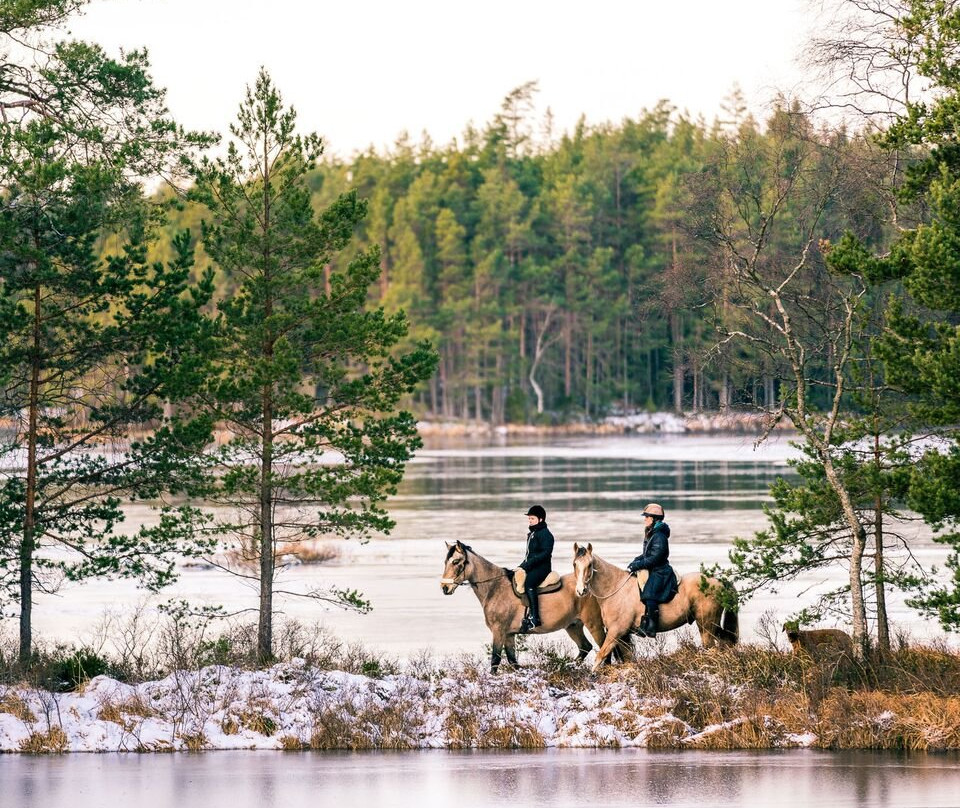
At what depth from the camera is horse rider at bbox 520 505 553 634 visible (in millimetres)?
18984

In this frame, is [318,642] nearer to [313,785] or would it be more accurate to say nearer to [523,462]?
[313,785]

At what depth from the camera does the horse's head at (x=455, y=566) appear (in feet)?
61.2

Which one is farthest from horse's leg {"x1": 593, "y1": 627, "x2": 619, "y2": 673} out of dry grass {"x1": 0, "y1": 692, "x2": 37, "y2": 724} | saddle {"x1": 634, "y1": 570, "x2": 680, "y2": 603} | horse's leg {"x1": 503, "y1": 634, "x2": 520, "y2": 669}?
dry grass {"x1": 0, "y1": 692, "x2": 37, "y2": 724}

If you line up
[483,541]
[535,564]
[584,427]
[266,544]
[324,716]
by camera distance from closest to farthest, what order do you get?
[324,716]
[535,564]
[266,544]
[483,541]
[584,427]

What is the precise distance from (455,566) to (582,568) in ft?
5.33

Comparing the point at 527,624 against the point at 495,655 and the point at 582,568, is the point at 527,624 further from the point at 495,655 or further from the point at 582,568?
the point at 582,568

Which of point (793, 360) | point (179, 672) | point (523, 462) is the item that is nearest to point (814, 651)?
point (793, 360)

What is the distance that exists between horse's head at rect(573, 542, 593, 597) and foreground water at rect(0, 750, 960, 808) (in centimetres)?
265

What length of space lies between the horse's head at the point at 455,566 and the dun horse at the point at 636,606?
56.6 inches

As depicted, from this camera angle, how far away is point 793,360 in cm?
1883

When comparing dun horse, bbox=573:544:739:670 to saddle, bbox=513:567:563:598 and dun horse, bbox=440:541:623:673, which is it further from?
saddle, bbox=513:567:563:598

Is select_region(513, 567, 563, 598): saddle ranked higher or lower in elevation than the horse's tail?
higher

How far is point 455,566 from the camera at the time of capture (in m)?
18.7

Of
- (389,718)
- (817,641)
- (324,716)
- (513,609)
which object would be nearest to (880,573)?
(817,641)
